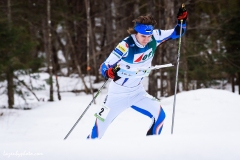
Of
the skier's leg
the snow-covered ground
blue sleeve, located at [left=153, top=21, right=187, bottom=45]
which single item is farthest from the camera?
blue sleeve, located at [left=153, top=21, right=187, bottom=45]

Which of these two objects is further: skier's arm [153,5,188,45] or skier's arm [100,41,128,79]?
skier's arm [153,5,188,45]

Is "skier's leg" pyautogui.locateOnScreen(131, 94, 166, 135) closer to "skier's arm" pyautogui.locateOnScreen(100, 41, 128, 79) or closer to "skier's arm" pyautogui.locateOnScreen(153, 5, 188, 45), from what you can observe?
"skier's arm" pyautogui.locateOnScreen(100, 41, 128, 79)

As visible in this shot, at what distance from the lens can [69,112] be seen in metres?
9.53

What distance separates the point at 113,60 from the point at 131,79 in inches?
14.2

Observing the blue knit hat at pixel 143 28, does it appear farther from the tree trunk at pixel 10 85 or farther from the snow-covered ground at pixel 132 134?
the tree trunk at pixel 10 85

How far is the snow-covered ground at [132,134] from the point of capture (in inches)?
93.9

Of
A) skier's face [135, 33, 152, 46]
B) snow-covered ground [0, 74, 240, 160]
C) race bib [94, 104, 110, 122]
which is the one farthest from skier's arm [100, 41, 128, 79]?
snow-covered ground [0, 74, 240, 160]

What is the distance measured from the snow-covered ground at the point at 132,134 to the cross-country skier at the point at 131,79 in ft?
2.10

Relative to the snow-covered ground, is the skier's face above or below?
above

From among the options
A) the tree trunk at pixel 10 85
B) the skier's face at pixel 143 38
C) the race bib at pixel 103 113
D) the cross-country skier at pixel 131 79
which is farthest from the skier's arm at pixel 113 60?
the tree trunk at pixel 10 85

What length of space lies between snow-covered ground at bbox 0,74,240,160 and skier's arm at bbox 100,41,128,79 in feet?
3.00

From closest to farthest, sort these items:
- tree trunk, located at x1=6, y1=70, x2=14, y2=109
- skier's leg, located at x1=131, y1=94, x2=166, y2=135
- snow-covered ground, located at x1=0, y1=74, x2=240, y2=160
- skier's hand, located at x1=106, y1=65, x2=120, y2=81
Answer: snow-covered ground, located at x1=0, y1=74, x2=240, y2=160
skier's hand, located at x1=106, y1=65, x2=120, y2=81
skier's leg, located at x1=131, y1=94, x2=166, y2=135
tree trunk, located at x1=6, y1=70, x2=14, y2=109

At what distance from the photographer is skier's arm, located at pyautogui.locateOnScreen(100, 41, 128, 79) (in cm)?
427

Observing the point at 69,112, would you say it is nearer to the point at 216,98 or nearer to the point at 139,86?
the point at 216,98
